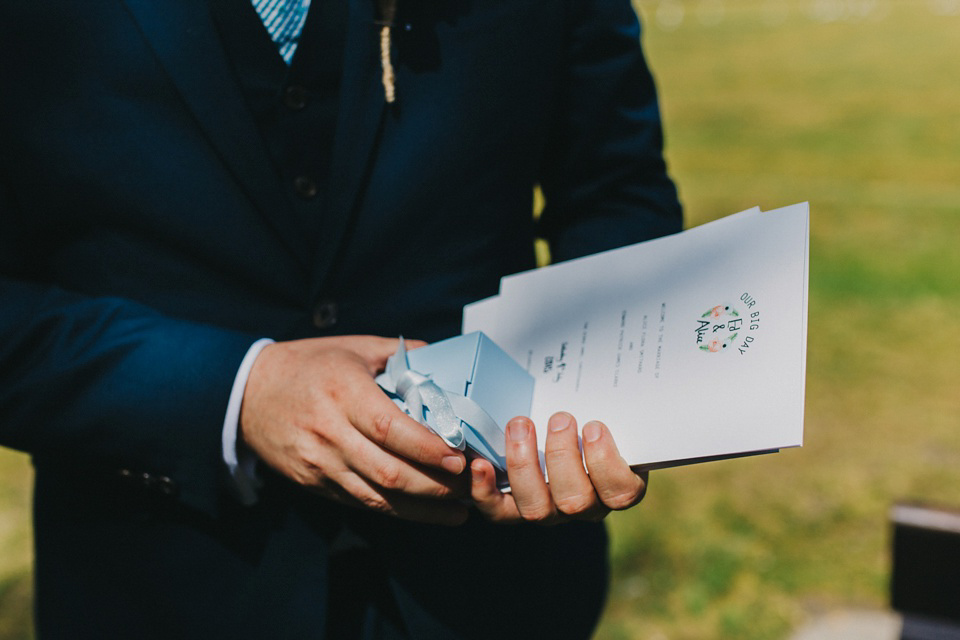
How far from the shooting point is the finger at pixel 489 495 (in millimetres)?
1018

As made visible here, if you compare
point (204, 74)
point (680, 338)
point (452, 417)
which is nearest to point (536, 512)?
point (452, 417)

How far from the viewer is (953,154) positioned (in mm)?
8023

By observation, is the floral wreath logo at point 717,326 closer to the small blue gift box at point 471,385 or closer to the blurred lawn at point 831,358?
the small blue gift box at point 471,385

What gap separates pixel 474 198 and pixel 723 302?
0.43 metres

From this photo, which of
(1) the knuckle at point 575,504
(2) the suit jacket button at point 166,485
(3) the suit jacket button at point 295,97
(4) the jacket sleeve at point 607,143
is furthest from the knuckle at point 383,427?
(4) the jacket sleeve at point 607,143

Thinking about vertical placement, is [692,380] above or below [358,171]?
below

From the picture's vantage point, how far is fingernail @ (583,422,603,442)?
100 centimetres

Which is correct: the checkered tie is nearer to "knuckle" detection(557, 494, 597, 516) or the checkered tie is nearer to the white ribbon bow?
the white ribbon bow

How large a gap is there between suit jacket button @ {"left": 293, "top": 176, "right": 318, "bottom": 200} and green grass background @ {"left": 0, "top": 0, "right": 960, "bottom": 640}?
6.85ft

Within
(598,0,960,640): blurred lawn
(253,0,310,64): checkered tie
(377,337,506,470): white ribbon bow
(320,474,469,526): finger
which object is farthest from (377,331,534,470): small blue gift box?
(598,0,960,640): blurred lawn

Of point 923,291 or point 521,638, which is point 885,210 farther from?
point 521,638

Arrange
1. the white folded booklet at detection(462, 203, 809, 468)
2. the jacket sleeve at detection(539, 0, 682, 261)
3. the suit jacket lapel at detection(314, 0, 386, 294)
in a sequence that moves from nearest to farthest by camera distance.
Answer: the white folded booklet at detection(462, 203, 809, 468) → the suit jacket lapel at detection(314, 0, 386, 294) → the jacket sleeve at detection(539, 0, 682, 261)

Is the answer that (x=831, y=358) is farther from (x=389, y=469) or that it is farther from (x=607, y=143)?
(x=389, y=469)

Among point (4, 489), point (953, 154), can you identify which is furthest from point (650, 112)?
point (953, 154)
